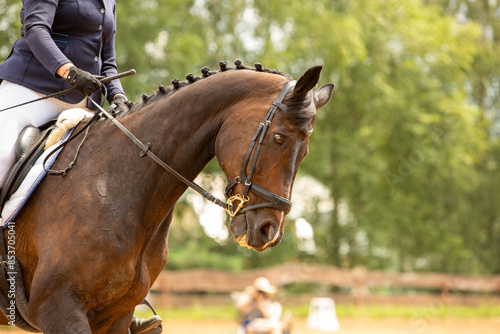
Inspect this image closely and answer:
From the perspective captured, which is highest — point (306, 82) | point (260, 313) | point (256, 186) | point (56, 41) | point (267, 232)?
point (56, 41)

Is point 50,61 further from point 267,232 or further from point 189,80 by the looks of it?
point 267,232

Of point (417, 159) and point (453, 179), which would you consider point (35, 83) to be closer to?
point (417, 159)

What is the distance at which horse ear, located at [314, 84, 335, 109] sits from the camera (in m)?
3.63

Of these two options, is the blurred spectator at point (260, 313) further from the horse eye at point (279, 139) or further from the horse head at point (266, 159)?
the horse eye at point (279, 139)

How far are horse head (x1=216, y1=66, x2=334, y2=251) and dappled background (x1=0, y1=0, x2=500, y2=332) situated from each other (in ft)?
50.9

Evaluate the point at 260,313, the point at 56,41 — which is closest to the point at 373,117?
the point at 260,313

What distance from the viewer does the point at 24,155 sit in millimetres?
3613

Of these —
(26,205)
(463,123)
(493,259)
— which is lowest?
(26,205)

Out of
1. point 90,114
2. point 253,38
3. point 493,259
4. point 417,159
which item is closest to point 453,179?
point 417,159

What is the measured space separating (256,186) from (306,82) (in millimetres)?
628

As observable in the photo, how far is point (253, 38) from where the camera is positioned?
22234 mm

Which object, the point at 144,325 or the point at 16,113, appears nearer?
the point at 16,113

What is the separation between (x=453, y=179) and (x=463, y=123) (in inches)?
106

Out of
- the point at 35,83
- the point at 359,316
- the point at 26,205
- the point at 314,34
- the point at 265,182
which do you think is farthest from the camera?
the point at 314,34
